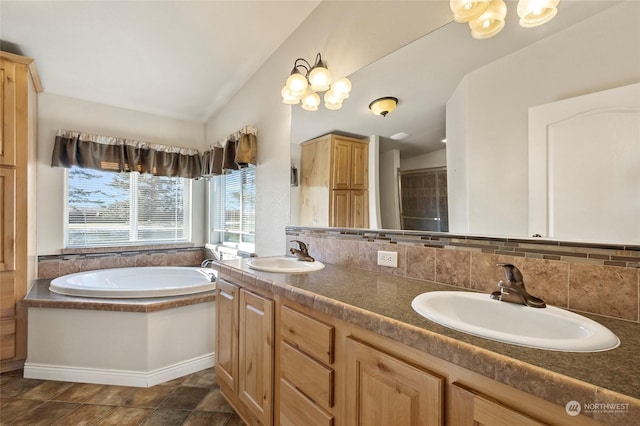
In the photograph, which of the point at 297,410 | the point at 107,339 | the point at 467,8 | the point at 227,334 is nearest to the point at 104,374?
the point at 107,339

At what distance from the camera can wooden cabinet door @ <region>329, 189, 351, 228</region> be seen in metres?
1.76

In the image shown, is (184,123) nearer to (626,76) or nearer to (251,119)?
(251,119)

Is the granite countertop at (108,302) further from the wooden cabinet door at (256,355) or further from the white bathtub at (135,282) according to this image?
the wooden cabinet door at (256,355)

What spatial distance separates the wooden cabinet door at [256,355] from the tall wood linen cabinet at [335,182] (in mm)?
706

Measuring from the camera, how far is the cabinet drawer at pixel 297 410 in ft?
3.43

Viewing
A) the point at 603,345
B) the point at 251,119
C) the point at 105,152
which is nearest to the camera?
the point at 603,345

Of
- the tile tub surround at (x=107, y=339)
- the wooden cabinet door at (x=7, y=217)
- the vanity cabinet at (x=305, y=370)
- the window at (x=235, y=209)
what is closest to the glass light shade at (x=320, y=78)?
the window at (x=235, y=209)

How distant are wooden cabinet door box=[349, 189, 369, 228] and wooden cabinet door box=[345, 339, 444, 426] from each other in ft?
2.72

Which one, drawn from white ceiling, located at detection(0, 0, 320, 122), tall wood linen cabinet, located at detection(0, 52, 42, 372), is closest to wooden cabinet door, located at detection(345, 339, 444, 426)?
white ceiling, located at detection(0, 0, 320, 122)

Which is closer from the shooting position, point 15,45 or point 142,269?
point 15,45

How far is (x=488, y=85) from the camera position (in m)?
1.15

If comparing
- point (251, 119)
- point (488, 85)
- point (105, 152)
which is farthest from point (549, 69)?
point (105, 152)

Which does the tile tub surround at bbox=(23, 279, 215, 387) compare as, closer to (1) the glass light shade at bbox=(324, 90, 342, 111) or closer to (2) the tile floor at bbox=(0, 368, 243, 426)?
(2) the tile floor at bbox=(0, 368, 243, 426)

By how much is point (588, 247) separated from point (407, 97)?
100 cm
